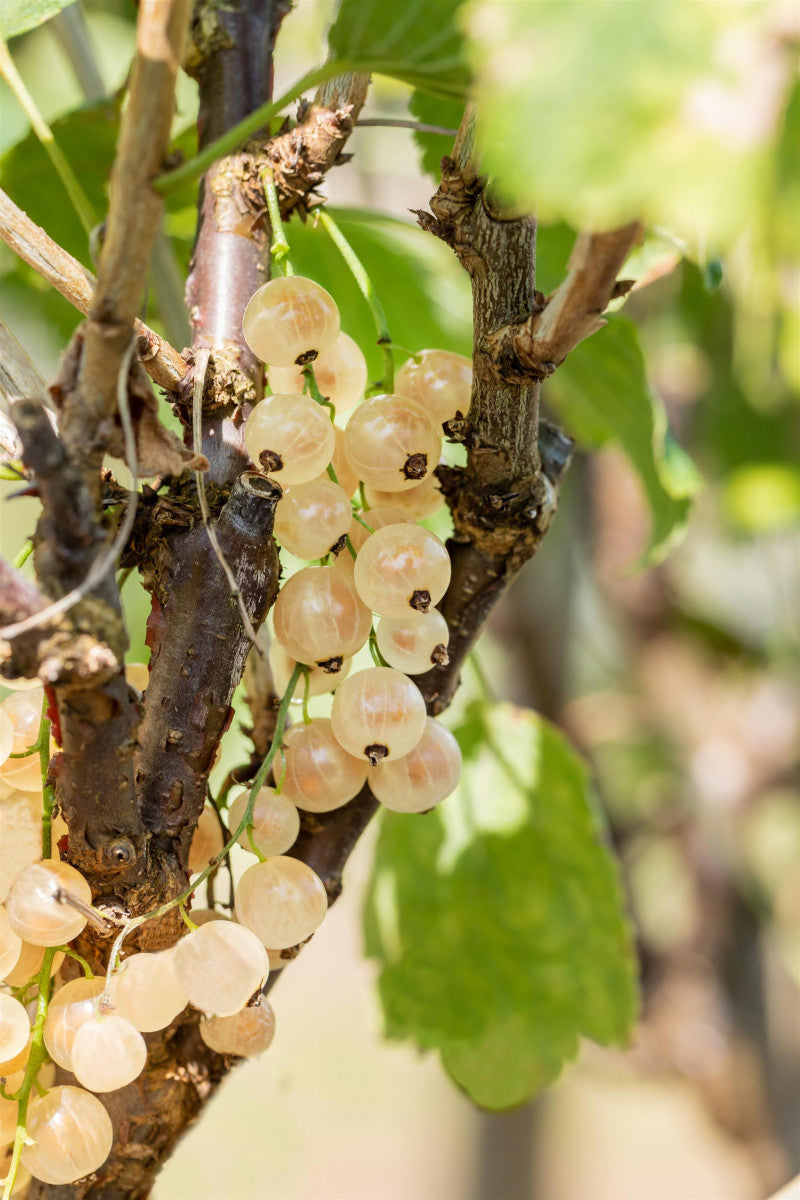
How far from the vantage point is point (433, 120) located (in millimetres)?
435

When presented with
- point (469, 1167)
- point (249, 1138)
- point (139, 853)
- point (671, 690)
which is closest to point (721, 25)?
point (139, 853)

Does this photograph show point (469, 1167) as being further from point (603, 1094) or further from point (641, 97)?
point (641, 97)

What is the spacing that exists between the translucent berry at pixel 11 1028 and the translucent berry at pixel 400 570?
0.54ft

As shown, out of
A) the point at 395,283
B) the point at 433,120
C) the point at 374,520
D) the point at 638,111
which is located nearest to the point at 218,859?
the point at 374,520

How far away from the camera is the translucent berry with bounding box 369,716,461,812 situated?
34 centimetres

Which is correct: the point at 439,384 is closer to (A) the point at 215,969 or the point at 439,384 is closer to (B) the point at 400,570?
(B) the point at 400,570

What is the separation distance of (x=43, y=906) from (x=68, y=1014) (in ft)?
0.15

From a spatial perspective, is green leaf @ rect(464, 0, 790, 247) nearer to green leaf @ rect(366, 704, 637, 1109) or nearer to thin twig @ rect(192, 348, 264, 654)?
thin twig @ rect(192, 348, 264, 654)

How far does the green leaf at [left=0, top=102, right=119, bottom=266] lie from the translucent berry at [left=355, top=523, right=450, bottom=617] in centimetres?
31

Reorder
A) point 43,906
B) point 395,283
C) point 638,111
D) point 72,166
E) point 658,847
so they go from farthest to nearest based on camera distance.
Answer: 1. point 658,847
2. point 395,283
3. point 72,166
4. point 43,906
5. point 638,111

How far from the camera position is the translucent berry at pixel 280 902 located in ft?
1.02

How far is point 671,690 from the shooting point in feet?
5.09

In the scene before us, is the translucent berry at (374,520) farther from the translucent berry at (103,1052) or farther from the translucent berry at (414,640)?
the translucent berry at (103,1052)

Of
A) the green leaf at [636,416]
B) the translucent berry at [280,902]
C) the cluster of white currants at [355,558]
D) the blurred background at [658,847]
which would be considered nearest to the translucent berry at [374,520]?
the cluster of white currants at [355,558]
